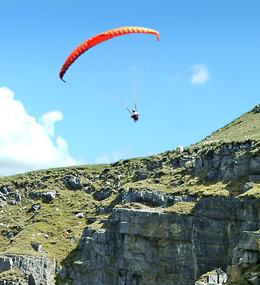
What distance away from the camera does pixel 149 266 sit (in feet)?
156

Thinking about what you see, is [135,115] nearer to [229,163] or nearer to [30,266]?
[229,163]

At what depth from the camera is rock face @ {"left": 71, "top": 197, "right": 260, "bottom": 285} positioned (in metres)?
43.1

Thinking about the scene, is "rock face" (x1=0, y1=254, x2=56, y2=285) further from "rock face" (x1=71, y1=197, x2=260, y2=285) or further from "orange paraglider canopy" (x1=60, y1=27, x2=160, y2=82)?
"orange paraglider canopy" (x1=60, y1=27, x2=160, y2=82)

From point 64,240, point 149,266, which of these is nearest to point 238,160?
point 149,266

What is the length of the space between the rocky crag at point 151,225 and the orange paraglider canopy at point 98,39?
15234mm

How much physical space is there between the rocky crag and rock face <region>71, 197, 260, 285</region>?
0.09m

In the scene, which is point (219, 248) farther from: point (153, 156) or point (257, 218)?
point (153, 156)

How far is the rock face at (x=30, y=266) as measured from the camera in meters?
53.8

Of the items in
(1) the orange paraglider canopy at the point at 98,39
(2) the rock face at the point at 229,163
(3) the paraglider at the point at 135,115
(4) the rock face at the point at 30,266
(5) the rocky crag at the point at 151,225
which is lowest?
(4) the rock face at the point at 30,266

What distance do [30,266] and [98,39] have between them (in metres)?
26.1

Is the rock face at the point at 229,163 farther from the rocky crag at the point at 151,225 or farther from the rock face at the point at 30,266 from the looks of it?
the rock face at the point at 30,266

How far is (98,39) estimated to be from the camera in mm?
46062

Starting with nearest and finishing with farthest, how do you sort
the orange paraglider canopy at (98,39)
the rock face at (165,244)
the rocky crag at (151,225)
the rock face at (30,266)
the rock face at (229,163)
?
the rock face at (165,244) < the rocky crag at (151,225) < the orange paraglider canopy at (98,39) < the rock face at (229,163) < the rock face at (30,266)

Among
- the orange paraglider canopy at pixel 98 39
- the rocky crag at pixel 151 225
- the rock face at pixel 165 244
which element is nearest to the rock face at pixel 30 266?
the rocky crag at pixel 151 225
